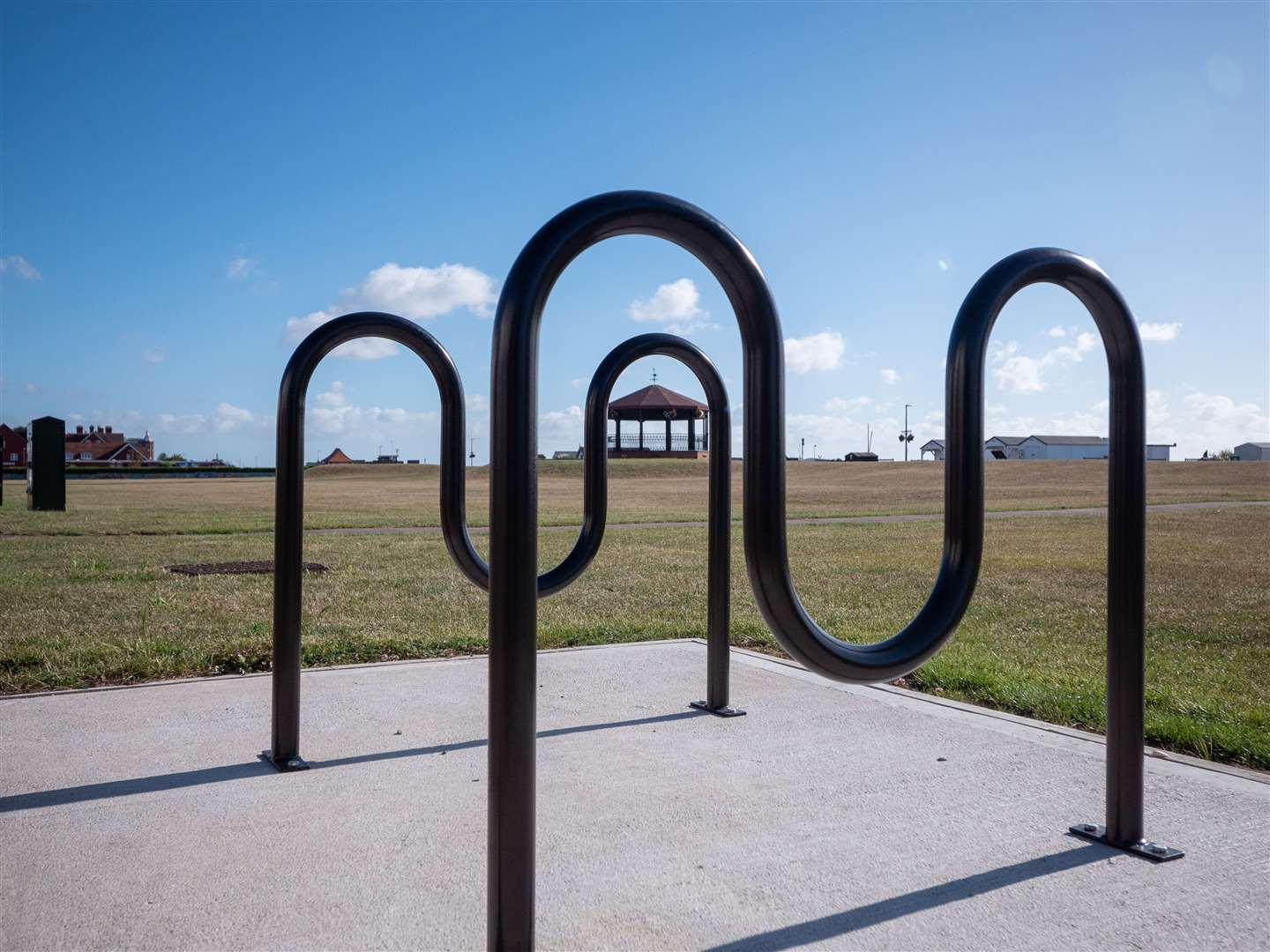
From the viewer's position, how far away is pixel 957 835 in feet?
10.9

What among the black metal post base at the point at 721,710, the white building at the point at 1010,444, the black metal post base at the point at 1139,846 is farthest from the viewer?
the white building at the point at 1010,444

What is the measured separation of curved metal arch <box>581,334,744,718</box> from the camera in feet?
14.0

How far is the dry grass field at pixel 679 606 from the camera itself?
5707 millimetres

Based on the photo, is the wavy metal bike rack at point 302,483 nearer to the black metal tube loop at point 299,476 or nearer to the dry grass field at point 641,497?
the black metal tube loop at point 299,476

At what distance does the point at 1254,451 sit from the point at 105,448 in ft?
462

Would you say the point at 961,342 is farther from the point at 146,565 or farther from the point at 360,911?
the point at 146,565

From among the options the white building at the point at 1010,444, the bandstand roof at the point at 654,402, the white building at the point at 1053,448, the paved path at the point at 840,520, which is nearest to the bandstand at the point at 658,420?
the bandstand roof at the point at 654,402

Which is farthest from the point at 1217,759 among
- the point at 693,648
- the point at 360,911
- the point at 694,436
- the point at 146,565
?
the point at 694,436

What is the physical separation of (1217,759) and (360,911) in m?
3.58

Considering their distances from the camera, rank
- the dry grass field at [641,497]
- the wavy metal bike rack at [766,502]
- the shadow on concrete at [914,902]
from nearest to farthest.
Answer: the wavy metal bike rack at [766,502]
the shadow on concrete at [914,902]
the dry grass field at [641,497]

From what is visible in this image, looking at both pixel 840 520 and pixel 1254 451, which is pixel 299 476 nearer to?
pixel 840 520

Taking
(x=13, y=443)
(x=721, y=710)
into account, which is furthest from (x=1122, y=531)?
(x=13, y=443)

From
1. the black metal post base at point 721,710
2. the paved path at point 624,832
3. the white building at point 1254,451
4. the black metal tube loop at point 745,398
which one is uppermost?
the white building at point 1254,451

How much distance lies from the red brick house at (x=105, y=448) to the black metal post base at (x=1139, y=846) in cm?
12161
